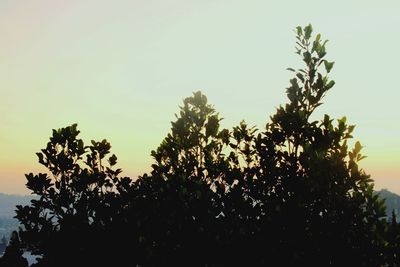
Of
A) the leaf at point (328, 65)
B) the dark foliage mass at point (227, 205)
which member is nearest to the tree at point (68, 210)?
the dark foliage mass at point (227, 205)

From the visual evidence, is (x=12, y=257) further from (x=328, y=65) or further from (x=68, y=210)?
(x=328, y=65)

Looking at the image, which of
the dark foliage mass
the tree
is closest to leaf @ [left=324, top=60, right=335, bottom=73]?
the dark foliage mass

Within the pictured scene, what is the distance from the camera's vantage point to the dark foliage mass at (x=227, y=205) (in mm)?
9000

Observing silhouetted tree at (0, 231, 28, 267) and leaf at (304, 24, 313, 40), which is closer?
leaf at (304, 24, 313, 40)

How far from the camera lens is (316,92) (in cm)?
1061

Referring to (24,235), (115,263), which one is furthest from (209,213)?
(24,235)

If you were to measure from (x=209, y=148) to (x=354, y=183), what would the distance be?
21.7 ft

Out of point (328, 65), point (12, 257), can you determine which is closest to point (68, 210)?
point (12, 257)

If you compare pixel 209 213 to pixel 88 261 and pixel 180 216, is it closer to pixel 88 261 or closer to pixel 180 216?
pixel 180 216

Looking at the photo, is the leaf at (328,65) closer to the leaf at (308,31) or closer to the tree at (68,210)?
the leaf at (308,31)

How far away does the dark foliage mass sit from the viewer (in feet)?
29.5

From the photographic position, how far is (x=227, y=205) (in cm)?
1138

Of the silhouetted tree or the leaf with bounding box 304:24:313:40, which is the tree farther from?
the leaf with bounding box 304:24:313:40

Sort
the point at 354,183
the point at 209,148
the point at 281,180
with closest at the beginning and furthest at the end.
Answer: the point at 354,183, the point at 281,180, the point at 209,148
